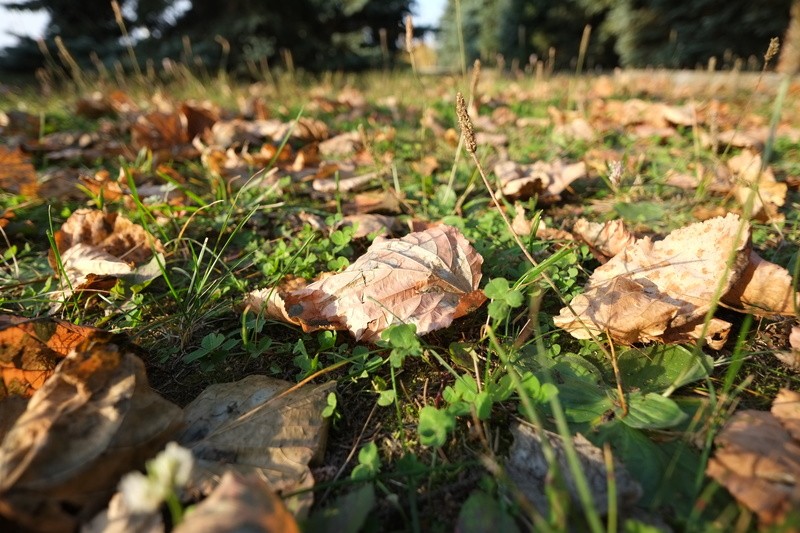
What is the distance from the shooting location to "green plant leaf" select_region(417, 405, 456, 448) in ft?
2.53

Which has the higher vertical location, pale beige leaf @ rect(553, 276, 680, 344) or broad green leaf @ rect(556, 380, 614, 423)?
pale beige leaf @ rect(553, 276, 680, 344)

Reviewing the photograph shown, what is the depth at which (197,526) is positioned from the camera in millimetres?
517

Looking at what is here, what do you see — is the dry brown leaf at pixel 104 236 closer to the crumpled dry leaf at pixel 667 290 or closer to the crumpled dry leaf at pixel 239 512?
the crumpled dry leaf at pixel 239 512

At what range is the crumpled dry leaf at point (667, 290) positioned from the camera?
92 cm

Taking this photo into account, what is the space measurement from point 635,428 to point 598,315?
0.27 meters

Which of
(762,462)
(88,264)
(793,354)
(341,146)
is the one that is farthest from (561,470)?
(341,146)

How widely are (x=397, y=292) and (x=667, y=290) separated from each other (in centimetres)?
63

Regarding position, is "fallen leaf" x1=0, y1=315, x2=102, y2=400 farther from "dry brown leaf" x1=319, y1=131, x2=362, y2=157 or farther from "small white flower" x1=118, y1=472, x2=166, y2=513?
"dry brown leaf" x1=319, y1=131, x2=362, y2=157

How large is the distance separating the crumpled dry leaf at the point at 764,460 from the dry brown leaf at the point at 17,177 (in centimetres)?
244

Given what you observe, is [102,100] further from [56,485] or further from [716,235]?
[716,235]

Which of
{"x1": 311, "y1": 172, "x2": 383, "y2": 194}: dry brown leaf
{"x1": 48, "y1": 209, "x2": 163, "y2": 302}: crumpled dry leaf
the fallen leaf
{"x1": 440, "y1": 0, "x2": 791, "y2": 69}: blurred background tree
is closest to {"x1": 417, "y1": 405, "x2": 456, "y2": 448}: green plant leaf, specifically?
the fallen leaf

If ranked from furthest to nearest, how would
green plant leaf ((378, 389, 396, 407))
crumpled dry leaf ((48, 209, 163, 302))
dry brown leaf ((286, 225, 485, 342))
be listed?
1. crumpled dry leaf ((48, 209, 163, 302))
2. dry brown leaf ((286, 225, 485, 342))
3. green plant leaf ((378, 389, 396, 407))

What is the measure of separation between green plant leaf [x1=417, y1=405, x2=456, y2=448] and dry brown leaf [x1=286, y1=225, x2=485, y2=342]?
0.63 feet

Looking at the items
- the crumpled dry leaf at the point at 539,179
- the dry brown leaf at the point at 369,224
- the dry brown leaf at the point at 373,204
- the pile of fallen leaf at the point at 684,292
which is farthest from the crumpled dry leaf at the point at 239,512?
the crumpled dry leaf at the point at 539,179
